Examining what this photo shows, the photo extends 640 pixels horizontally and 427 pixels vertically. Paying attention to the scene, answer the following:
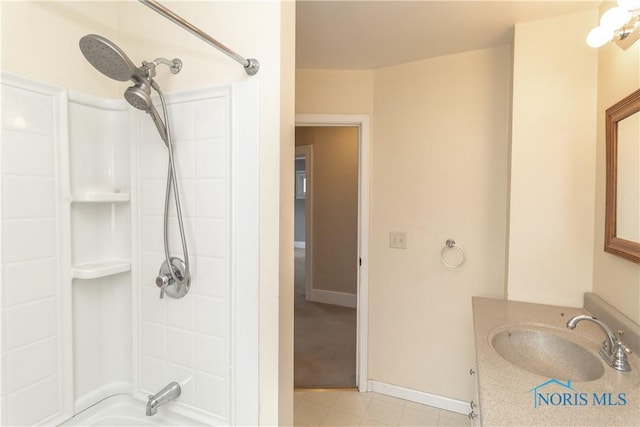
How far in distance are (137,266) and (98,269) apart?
0.46 ft

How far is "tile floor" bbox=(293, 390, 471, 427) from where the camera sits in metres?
2.06

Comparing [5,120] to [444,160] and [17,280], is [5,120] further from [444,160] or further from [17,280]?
[444,160]

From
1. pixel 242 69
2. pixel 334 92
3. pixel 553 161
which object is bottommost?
pixel 553 161

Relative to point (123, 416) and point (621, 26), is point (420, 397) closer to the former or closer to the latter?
point (123, 416)

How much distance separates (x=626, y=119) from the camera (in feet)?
4.23

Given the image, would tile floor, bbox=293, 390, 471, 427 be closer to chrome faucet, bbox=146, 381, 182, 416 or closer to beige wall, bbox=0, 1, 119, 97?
chrome faucet, bbox=146, 381, 182, 416

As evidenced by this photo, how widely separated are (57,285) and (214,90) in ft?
3.21

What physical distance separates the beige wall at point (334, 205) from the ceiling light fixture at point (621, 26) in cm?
293

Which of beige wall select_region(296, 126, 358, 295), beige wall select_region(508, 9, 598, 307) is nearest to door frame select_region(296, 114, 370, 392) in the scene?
beige wall select_region(508, 9, 598, 307)

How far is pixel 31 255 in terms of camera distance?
1.18m

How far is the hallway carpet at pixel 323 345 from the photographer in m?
2.61

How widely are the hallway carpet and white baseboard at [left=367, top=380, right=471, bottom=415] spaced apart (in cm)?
22

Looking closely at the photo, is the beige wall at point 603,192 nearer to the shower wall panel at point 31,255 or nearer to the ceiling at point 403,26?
the ceiling at point 403,26

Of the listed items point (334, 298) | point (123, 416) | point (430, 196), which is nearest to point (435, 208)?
point (430, 196)
